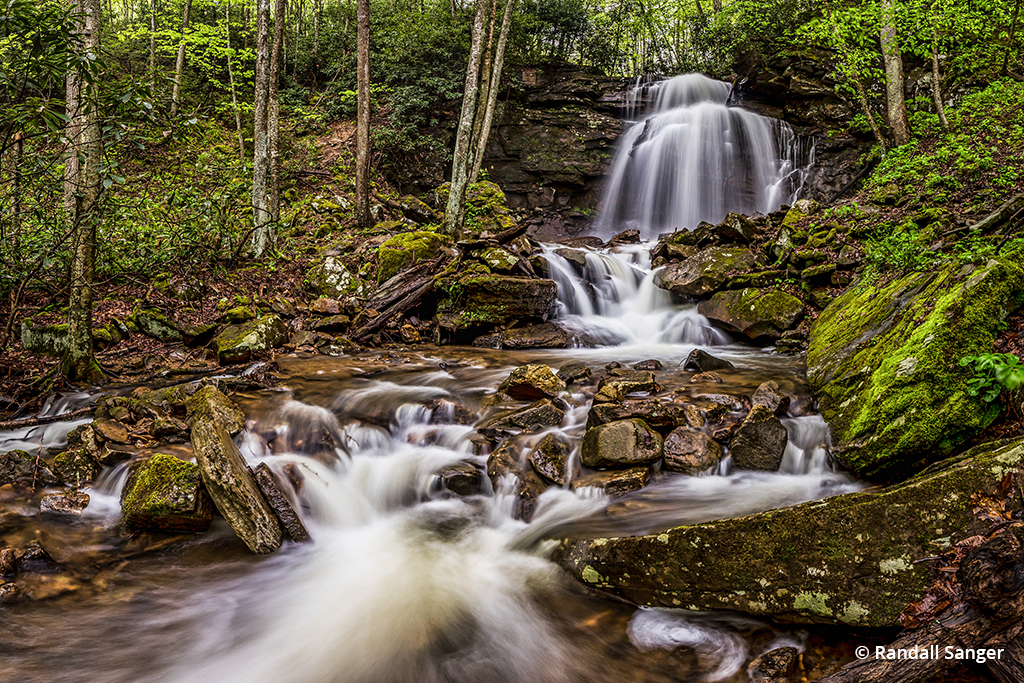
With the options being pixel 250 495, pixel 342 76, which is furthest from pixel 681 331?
pixel 342 76

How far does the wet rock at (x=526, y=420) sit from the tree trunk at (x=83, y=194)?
475 cm

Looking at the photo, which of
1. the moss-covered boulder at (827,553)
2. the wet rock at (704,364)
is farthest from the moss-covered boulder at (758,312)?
the moss-covered boulder at (827,553)

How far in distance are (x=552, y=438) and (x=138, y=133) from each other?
5.70 metres

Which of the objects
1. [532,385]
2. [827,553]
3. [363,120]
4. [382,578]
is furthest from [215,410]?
[363,120]

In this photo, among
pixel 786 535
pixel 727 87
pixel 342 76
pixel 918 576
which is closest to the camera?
pixel 918 576

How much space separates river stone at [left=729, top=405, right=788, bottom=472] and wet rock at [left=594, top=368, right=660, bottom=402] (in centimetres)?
141

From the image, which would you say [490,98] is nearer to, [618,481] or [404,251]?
[404,251]

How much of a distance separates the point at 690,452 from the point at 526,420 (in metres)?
→ 1.73

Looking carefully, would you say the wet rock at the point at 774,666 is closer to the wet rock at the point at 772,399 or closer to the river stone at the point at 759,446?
the river stone at the point at 759,446

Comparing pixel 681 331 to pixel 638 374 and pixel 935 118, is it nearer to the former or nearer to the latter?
pixel 638 374

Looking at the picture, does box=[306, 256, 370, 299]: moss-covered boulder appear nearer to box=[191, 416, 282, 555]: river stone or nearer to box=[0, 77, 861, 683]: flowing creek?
box=[0, 77, 861, 683]: flowing creek

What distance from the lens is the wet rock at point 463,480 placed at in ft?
16.0

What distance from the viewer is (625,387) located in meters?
6.18

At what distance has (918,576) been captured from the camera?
2537mm
